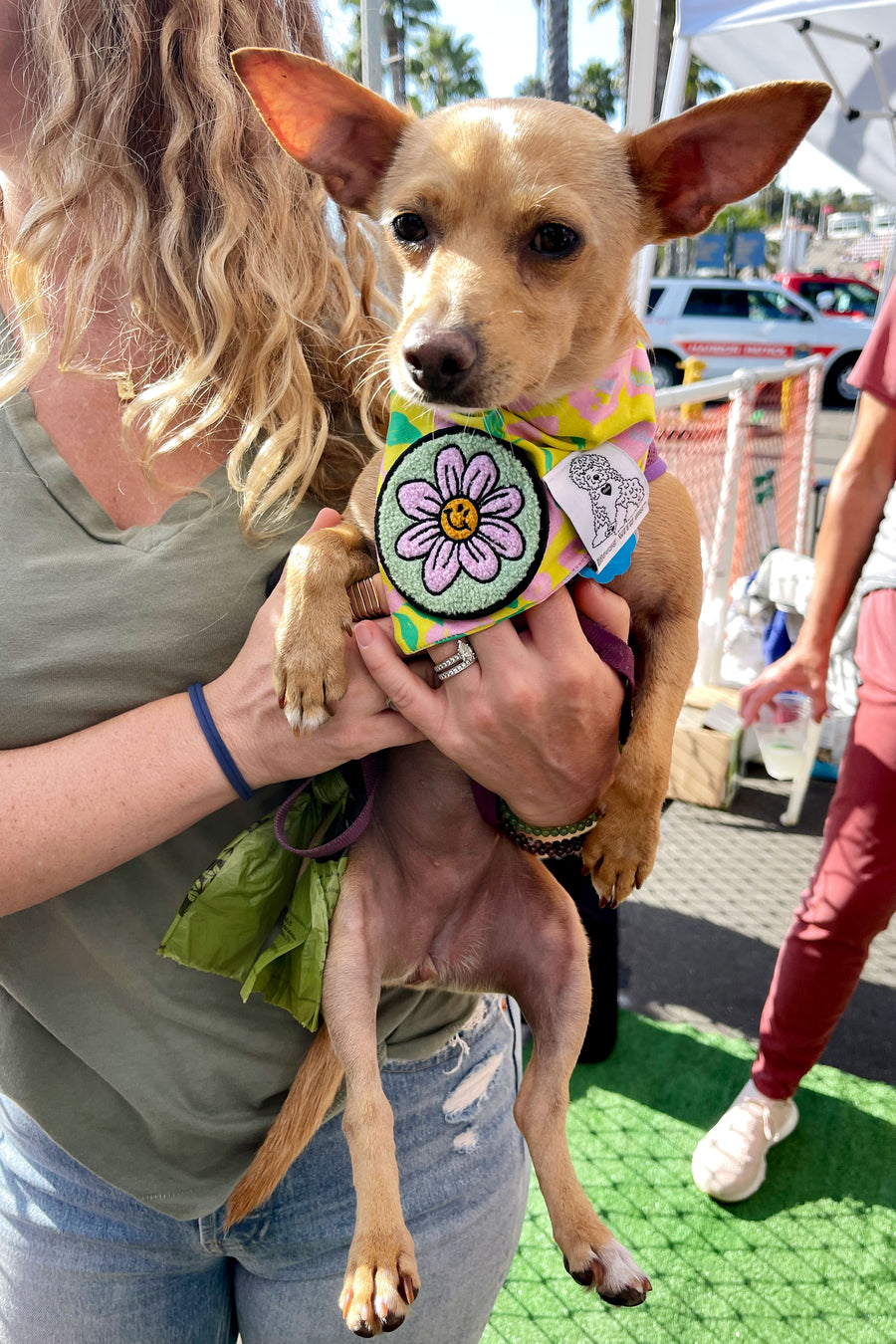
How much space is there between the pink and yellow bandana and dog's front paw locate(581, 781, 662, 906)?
1.11 ft

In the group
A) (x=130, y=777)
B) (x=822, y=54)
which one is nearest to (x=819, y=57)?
(x=822, y=54)

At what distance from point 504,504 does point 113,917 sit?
2.37 ft

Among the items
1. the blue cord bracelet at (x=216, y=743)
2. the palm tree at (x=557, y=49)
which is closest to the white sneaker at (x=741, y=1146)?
the blue cord bracelet at (x=216, y=743)

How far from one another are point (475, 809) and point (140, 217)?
3.29 feet

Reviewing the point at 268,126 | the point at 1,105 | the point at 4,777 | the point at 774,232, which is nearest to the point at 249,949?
the point at 4,777

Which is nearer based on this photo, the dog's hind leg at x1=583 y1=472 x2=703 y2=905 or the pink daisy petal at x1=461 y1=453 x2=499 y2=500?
the pink daisy petal at x1=461 y1=453 x2=499 y2=500

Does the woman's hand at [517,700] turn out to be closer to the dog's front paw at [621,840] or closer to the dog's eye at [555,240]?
the dog's front paw at [621,840]

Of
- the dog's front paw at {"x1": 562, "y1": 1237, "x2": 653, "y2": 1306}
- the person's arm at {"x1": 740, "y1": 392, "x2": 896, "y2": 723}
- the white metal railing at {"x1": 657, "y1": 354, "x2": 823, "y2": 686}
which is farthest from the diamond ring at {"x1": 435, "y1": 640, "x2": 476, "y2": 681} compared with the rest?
the white metal railing at {"x1": 657, "y1": 354, "x2": 823, "y2": 686}

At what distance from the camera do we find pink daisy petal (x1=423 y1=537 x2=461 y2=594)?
1233mm

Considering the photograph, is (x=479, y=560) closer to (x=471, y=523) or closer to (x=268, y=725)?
(x=471, y=523)

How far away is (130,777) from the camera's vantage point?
44.3 inches

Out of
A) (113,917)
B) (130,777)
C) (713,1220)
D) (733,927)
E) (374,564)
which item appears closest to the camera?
(130,777)

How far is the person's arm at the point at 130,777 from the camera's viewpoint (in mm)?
1110

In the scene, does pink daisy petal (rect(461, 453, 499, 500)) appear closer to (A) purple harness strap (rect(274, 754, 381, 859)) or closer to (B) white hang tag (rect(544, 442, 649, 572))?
(B) white hang tag (rect(544, 442, 649, 572))
